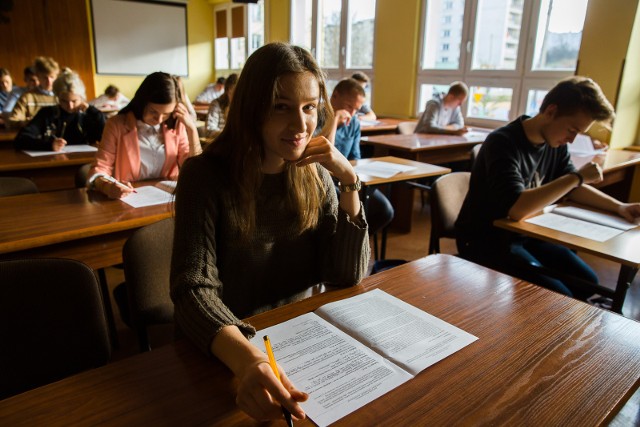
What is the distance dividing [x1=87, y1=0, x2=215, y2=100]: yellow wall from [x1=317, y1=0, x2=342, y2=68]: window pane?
3.76 metres

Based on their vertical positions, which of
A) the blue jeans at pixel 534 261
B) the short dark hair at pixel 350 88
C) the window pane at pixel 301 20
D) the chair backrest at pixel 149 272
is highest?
the window pane at pixel 301 20

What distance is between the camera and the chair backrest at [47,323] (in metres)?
0.95

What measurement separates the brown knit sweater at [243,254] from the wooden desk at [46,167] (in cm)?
191

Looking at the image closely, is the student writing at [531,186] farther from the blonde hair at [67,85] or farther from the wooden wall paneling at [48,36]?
the wooden wall paneling at [48,36]

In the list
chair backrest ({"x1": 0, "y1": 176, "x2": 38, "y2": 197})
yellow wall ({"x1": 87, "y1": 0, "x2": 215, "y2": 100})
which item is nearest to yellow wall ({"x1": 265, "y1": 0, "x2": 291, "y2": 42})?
yellow wall ({"x1": 87, "y1": 0, "x2": 215, "y2": 100})

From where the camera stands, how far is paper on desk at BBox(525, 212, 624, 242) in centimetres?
158

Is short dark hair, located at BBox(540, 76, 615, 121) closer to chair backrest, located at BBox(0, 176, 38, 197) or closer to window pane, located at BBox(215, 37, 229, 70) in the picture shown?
chair backrest, located at BBox(0, 176, 38, 197)

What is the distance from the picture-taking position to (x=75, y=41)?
8258mm

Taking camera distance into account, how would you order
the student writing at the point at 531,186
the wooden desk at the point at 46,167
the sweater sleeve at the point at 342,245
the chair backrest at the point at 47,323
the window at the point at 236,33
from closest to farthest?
1. the chair backrest at the point at 47,323
2. the sweater sleeve at the point at 342,245
3. the student writing at the point at 531,186
4. the wooden desk at the point at 46,167
5. the window at the point at 236,33

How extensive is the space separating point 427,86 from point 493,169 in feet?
13.5

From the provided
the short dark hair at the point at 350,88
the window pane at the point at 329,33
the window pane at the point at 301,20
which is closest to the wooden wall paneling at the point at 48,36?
the window pane at the point at 301,20

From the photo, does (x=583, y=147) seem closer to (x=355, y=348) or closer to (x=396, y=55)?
(x=396, y=55)

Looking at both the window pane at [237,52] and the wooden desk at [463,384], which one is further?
the window pane at [237,52]

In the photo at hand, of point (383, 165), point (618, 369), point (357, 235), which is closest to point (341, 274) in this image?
point (357, 235)
